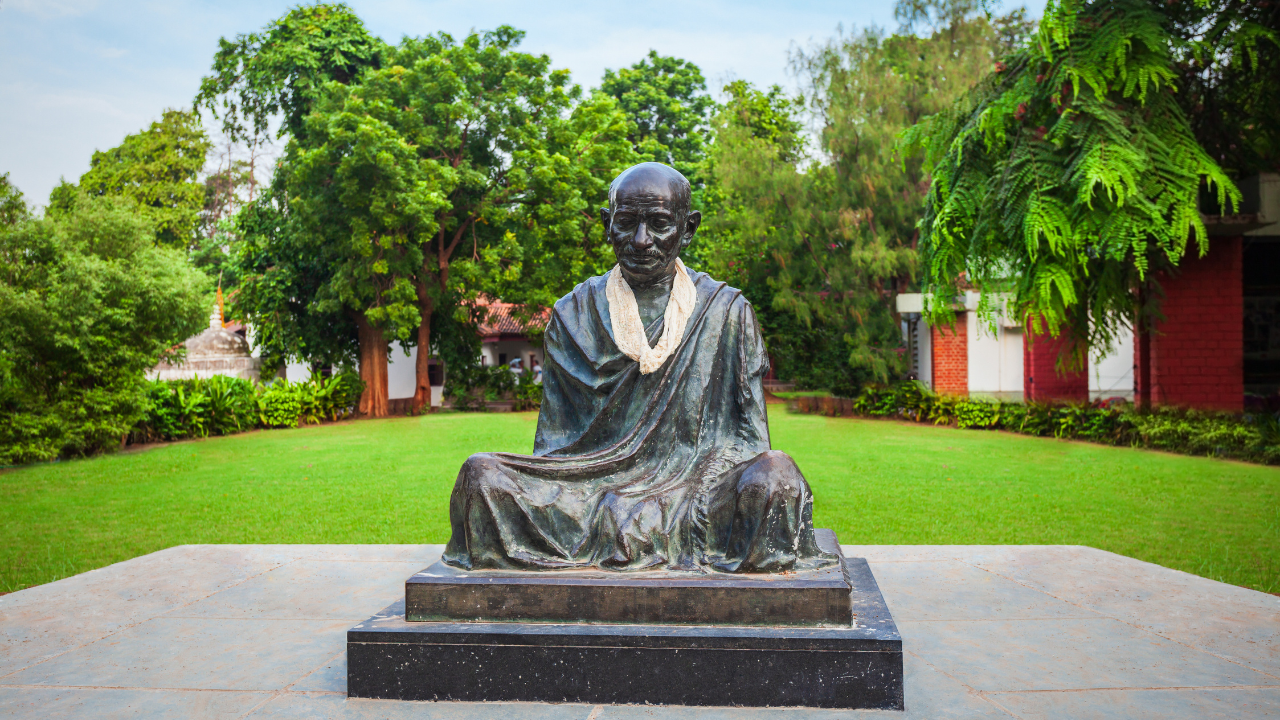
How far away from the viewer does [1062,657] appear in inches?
138

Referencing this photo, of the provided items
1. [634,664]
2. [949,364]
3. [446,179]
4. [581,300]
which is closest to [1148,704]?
[634,664]

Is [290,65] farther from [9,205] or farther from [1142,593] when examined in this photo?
[1142,593]

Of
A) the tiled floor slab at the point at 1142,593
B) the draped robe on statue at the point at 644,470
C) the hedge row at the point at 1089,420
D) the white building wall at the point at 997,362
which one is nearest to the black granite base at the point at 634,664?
the draped robe on statue at the point at 644,470

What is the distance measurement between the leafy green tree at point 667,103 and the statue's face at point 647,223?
91.4 ft

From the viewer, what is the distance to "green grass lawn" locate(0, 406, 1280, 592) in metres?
7.24

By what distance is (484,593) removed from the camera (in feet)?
10.6

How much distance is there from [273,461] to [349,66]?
41.9 ft

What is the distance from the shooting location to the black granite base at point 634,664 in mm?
2977

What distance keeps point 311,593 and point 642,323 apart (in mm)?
2500

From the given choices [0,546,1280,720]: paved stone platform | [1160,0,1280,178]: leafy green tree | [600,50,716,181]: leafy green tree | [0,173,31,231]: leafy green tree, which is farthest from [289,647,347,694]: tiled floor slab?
[600,50,716,181]: leafy green tree

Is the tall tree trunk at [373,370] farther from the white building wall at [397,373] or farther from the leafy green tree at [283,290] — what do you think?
the white building wall at [397,373]

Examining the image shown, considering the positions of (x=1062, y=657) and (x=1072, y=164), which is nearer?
(x=1062, y=657)

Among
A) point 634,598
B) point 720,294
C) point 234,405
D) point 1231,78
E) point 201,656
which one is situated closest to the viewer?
point 634,598

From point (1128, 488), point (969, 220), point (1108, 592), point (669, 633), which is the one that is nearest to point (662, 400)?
point (669, 633)
